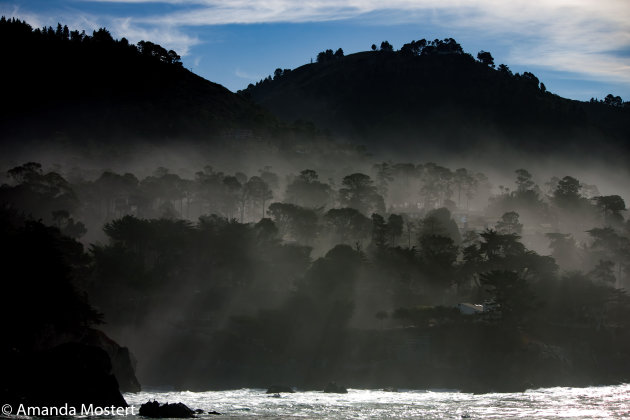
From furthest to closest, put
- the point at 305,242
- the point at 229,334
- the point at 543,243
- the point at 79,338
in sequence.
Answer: the point at 543,243 → the point at 305,242 → the point at 229,334 → the point at 79,338

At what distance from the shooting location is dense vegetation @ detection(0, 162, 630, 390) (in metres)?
91.9

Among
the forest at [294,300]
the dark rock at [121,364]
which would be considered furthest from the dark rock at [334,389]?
the dark rock at [121,364]

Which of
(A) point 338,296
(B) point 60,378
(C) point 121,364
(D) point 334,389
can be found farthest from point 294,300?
(B) point 60,378

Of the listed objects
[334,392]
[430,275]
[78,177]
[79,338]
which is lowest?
[334,392]

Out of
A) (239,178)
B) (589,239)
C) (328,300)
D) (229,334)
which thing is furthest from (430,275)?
(239,178)

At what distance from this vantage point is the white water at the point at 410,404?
65.1m

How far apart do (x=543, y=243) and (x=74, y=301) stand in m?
88.3

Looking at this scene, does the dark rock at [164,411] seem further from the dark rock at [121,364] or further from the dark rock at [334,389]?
the dark rock at [334,389]

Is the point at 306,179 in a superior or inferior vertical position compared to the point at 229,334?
superior

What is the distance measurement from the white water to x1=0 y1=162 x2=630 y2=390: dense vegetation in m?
6.90

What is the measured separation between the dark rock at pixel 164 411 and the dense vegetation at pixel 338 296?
2656 cm

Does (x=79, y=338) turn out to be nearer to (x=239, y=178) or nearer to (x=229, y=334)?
(x=229, y=334)

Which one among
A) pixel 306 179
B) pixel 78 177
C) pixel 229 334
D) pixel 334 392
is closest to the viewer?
pixel 334 392

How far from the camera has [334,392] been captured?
82875mm
